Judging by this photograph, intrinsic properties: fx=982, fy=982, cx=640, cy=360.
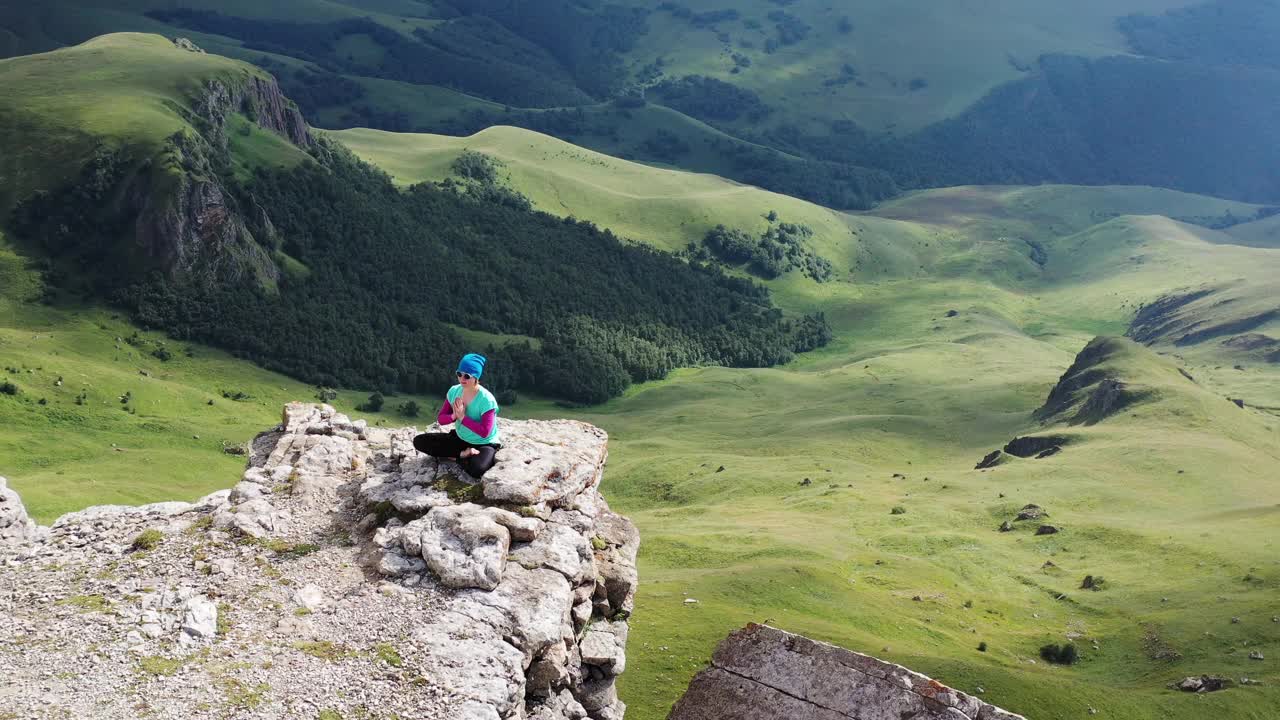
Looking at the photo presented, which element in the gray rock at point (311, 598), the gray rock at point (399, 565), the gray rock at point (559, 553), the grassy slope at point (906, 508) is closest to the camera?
the gray rock at point (311, 598)

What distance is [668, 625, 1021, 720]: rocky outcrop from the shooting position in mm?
16609

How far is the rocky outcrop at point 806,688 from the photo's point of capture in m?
16.6

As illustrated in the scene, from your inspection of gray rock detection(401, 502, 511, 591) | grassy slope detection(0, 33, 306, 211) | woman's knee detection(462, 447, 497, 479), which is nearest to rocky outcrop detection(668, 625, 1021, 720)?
gray rock detection(401, 502, 511, 591)

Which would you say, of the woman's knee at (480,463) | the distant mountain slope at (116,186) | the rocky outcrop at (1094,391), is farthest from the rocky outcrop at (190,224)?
the woman's knee at (480,463)

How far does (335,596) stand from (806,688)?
33.4ft

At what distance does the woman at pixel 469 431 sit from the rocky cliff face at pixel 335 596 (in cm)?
44

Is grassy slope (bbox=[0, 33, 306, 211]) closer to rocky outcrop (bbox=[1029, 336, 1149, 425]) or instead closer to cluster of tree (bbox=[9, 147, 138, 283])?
cluster of tree (bbox=[9, 147, 138, 283])

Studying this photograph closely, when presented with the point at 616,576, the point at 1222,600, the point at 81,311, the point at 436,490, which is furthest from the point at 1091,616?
the point at 81,311

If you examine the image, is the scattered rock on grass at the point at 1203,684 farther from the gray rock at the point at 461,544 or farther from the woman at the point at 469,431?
the gray rock at the point at 461,544

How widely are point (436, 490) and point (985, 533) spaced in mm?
77658

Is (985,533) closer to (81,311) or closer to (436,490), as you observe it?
(436,490)

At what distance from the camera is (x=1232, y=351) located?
19800 cm

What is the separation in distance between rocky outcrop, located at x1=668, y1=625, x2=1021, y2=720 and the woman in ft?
28.1

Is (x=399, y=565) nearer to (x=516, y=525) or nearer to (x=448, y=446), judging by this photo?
(x=516, y=525)
